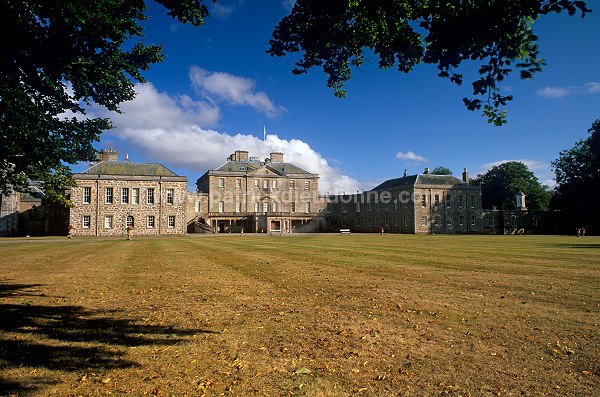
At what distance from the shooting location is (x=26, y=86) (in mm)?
14523

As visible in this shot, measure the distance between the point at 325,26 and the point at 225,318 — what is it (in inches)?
230

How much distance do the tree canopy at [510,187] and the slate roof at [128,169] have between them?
62.8 meters

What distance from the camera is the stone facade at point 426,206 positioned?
63719 millimetres

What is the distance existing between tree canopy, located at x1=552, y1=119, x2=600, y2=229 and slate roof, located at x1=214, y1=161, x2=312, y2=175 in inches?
1711

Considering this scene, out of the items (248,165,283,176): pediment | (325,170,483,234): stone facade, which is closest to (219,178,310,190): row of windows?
(248,165,283,176): pediment

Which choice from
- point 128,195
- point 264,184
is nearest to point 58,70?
point 128,195

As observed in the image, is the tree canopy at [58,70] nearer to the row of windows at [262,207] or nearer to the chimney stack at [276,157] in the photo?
the row of windows at [262,207]

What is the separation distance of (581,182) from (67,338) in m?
72.3

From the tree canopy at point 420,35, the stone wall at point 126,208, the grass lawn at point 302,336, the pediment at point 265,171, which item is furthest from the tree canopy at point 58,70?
the pediment at point 265,171

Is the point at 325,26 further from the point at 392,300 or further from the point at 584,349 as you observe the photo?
the point at 584,349

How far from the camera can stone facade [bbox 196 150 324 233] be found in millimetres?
65812

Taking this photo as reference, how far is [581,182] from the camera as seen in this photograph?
6056 cm

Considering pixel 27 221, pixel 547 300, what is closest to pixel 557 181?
pixel 547 300

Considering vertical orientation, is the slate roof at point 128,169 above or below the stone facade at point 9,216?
above
